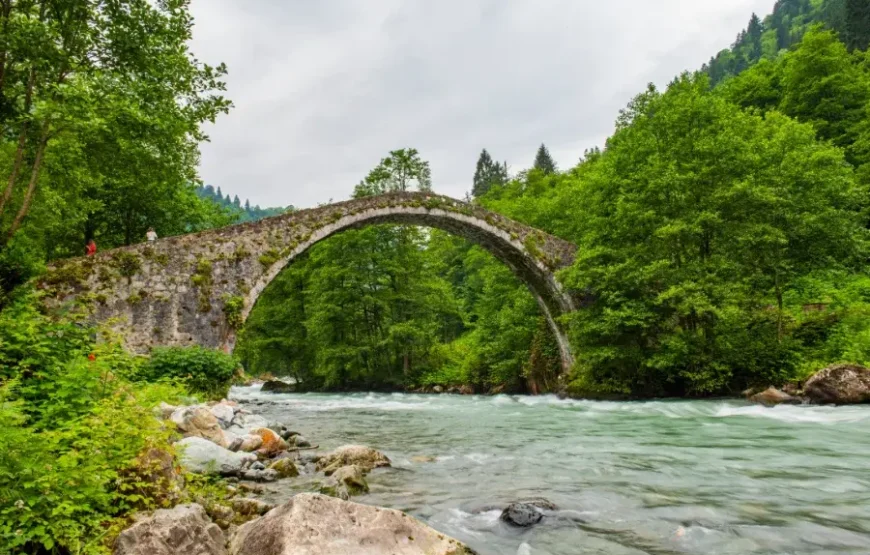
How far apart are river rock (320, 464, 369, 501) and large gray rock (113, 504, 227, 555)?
6.90 feet

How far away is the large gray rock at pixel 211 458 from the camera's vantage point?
5.25 metres

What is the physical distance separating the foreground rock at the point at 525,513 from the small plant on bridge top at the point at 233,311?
1039cm

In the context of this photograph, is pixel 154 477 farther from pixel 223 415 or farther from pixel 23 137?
pixel 23 137

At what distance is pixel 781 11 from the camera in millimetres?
108688

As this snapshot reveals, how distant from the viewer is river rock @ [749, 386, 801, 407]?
11016mm

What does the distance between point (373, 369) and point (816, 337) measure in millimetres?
19188

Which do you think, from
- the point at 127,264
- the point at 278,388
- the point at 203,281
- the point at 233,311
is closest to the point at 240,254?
the point at 203,281

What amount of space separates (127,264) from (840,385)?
15.2 metres

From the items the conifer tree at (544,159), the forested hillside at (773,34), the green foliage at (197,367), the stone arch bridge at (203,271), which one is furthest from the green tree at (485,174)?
the green foliage at (197,367)

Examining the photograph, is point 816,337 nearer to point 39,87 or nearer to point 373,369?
point 39,87

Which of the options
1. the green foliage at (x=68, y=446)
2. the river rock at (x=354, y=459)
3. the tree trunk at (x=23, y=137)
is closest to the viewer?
the green foliage at (x=68, y=446)

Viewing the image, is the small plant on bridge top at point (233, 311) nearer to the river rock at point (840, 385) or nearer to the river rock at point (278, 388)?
the river rock at point (840, 385)

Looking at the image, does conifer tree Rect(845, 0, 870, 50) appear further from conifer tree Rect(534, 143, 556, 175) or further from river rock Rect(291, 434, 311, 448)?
river rock Rect(291, 434, 311, 448)

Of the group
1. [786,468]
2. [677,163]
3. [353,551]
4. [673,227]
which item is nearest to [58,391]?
[353,551]
